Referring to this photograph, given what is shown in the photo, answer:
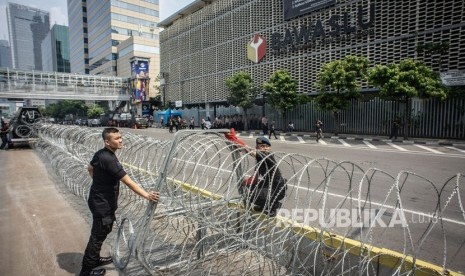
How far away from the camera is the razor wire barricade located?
307cm

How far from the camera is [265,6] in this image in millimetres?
30234

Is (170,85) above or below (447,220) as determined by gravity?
above

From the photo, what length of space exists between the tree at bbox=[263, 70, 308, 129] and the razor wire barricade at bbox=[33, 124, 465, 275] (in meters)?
17.7

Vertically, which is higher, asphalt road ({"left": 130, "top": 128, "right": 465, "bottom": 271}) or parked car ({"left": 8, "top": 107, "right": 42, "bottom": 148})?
parked car ({"left": 8, "top": 107, "right": 42, "bottom": 148})

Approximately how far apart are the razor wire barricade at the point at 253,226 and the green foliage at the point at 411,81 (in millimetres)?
10319

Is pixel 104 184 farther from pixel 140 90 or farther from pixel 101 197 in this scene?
pixel 140 90

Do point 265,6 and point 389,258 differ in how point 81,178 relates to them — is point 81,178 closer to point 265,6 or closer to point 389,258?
point 389,258

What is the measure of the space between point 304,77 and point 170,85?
27.0m

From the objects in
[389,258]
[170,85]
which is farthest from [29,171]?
[170,85]

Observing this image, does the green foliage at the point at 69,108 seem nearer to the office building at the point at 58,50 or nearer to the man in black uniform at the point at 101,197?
the office building at the point at 58,50

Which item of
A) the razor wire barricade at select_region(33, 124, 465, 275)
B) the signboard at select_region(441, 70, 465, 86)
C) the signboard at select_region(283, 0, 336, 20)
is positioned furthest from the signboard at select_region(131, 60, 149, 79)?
the razor wire barricade at select_region(33, 124, 465, 275)

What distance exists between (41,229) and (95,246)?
258 cm

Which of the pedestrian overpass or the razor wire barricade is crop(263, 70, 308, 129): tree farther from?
the pedestrian overpass

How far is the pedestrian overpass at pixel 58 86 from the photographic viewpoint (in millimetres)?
43812
